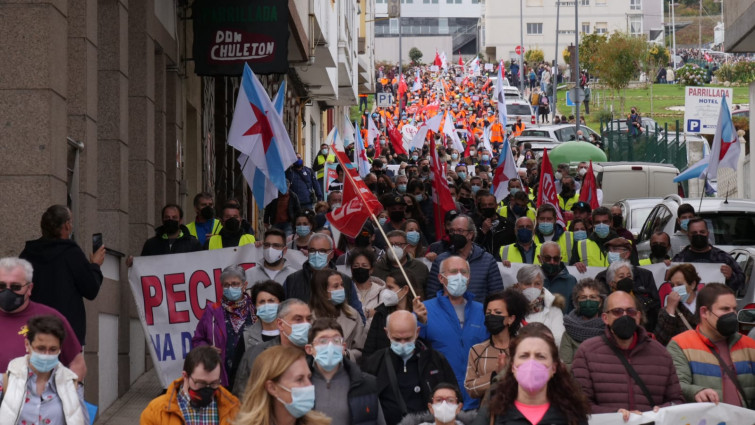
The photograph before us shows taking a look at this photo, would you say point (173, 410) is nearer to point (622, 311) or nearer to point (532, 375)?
point (532, 375)

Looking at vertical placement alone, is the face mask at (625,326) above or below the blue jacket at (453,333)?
above

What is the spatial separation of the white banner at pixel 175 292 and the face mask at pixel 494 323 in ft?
14.6

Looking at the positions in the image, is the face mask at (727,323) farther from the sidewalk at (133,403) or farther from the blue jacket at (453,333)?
the sidewalk at (133,403)

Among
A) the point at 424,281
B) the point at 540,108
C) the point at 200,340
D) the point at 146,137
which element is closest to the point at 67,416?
the point at 200,340

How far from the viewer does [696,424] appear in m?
9.60

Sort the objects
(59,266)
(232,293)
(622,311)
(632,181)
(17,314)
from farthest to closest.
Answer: (632,181)
(232,293)
(59,266)
(622,311)
(17,314)

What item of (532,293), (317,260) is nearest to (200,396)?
(532,293)

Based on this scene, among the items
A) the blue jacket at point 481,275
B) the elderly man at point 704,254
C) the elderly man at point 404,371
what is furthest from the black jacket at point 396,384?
the elderly man at point 704,254

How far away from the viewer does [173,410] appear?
28.0ft

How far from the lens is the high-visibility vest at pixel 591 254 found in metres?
15.9

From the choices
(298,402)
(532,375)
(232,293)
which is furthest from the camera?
(232,293)

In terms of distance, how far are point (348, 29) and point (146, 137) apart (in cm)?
2489

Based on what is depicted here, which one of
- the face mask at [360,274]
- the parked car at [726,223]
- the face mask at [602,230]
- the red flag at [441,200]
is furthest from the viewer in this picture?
the red flag at [441,200]

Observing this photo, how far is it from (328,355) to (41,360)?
1.65m
